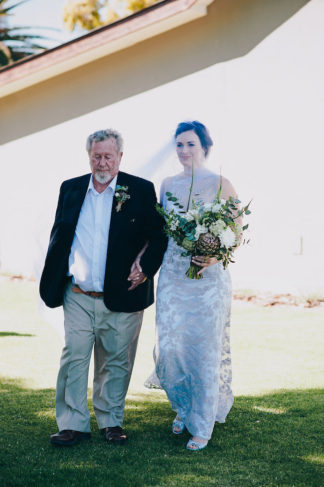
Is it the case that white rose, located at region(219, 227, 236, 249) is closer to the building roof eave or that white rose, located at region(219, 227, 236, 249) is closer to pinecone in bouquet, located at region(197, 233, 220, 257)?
pinecone in bouquet, located at region(197, 233, 220, 257)

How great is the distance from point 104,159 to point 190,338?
4.88 feet

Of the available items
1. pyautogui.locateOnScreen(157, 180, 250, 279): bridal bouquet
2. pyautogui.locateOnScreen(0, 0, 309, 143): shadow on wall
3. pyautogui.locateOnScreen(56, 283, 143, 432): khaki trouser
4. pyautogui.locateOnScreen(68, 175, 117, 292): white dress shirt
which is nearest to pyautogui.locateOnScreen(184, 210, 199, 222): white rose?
pyautogui.locateOnScreen(157, 180, 250, 279): bridal bouquet

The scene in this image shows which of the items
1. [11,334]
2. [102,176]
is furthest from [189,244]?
[11,334]

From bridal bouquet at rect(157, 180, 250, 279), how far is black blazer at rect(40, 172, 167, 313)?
6.5 inches

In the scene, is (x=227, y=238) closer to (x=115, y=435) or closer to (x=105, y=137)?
(x=105, y=137)

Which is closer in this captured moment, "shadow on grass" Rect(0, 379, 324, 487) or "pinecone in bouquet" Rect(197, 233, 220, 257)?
"shadow on grass" Rect(0, 379, 324, 487)

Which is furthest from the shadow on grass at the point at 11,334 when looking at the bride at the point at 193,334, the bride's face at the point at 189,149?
the bride's face at the point at 189,149

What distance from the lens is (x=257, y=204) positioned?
1336cm

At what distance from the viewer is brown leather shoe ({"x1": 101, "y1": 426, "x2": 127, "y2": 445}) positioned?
5171 mm

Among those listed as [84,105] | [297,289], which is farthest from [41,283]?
[84,105]

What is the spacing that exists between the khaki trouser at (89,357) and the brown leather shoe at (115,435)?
0.04m

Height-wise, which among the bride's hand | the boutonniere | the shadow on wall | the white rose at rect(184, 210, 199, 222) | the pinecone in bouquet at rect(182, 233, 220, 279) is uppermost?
the shadow on wall

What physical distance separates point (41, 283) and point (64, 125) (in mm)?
10649

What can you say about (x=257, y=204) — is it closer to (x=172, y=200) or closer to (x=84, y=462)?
(x=172, y=200)
